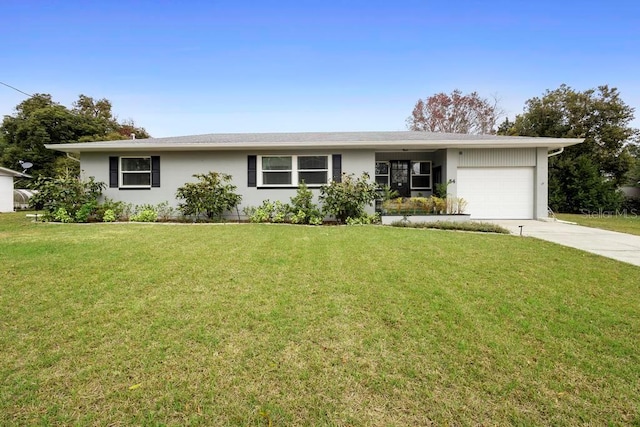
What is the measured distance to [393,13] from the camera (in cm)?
1187

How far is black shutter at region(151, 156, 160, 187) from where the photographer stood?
11602mm

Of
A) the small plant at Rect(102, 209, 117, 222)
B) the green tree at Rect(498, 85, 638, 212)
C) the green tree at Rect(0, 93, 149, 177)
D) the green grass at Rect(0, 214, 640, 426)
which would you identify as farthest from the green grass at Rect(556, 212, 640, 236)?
the green tree at Rect(0, 93, 149, 177)

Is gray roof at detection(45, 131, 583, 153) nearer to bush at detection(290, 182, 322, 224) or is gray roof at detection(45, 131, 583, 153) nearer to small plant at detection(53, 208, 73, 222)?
bush at detection(290, 182, 322, 224)

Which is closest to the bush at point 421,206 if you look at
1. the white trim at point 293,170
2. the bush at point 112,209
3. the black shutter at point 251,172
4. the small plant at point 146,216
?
the white trim at point 293,170

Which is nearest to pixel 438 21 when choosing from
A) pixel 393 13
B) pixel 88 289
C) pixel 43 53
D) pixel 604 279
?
pixel 393 13

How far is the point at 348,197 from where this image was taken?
10281 mm

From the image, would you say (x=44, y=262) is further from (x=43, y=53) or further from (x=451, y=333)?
(x=43, y=53)

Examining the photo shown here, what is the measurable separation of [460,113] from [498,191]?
57.5ft

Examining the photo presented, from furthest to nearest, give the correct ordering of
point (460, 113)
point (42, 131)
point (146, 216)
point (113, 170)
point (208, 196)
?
point (460, 113) < point (42, 131) < point (113, 170) < point (146, 216) < point (208, 196)

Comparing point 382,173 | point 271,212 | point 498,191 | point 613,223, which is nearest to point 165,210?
point 271,212

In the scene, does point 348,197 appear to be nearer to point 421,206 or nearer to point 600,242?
point 421,206

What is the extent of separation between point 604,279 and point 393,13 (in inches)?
440

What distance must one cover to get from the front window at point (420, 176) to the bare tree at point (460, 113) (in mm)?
15731

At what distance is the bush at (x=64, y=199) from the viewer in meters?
10.5
